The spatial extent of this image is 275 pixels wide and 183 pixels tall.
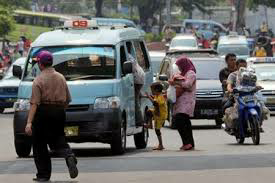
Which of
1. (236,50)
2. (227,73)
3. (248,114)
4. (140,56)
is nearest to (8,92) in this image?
(227,73)

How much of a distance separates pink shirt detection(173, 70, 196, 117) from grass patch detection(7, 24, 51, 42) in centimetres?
6794

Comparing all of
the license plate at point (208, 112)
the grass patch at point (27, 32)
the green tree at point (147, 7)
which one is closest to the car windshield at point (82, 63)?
the license plate at point (208, 112)

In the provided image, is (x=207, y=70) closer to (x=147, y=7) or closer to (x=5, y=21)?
(x=5, y=21)

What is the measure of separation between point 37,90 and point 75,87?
4.10 m

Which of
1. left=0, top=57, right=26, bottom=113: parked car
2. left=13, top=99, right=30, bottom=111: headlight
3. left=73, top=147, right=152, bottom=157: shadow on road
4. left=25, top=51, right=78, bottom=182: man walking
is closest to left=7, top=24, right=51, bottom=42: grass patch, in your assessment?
left=0, top=57, right=26, bottom=113: parked car

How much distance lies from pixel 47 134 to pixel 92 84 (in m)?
4.22

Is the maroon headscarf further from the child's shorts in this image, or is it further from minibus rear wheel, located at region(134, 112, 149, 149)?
minibus rear wheel, located at region(134, 112, 149, 149)

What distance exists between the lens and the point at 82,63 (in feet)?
60.3

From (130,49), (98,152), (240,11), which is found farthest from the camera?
(240,11)

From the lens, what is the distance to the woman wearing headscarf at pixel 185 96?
18672mm

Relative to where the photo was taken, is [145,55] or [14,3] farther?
[14,3]

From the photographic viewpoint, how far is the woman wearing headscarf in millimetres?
18672

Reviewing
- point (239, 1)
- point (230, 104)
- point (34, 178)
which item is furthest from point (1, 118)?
point (239, 1)

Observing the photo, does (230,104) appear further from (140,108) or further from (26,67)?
(26,67)
